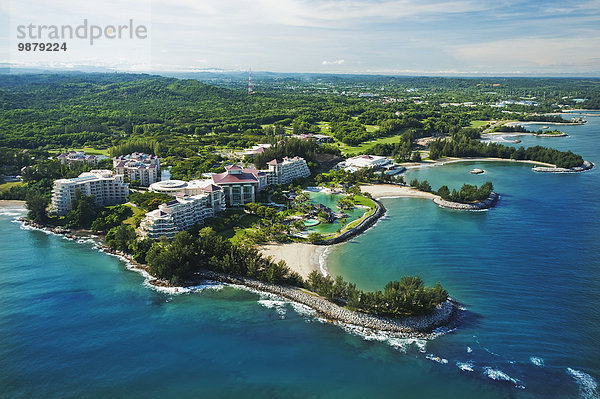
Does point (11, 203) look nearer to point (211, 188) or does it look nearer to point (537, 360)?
point (211, 188)

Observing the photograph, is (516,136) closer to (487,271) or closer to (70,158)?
(487,271)

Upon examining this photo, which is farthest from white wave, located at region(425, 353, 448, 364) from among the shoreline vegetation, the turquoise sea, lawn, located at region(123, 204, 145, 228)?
the shoreline vegetation

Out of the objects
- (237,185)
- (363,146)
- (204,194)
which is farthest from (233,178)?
(363,146)

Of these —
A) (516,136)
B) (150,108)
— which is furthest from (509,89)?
(150,108)

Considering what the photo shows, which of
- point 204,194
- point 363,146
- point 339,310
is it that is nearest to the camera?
point 339,310

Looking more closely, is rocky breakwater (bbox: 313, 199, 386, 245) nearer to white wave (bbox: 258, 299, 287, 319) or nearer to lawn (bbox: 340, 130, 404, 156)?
white wave (bbox: 258, 299, 287, 319)
